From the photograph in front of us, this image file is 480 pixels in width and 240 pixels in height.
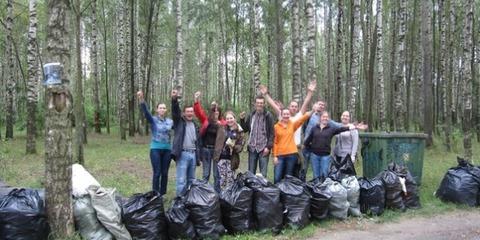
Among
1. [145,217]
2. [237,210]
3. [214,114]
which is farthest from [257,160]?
[145,217]

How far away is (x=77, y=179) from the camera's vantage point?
230 inches

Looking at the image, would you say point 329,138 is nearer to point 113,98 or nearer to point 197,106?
point 197,106

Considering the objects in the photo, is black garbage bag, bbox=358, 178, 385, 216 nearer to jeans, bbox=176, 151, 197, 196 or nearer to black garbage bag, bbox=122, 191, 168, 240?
jeans, bbox=176, 151, 197, 196

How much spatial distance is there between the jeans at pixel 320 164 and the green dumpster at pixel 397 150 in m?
1.31

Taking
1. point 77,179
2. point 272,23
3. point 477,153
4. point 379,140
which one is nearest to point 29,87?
point 77,179

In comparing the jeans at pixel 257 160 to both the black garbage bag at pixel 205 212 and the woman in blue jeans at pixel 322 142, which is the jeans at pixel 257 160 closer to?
the woman in blue jeans at pixel 322 142

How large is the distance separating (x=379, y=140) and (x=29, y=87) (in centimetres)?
1035

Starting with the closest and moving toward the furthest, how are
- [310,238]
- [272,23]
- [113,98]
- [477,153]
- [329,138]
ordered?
[310,238] → [329,138] → [477,153] → [272,23] → [113,98]

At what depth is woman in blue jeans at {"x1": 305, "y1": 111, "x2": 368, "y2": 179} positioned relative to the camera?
818cm

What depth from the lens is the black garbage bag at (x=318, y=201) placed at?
688cm

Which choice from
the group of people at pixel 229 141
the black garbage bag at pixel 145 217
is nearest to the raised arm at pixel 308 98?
the group of people at pixel 229 141

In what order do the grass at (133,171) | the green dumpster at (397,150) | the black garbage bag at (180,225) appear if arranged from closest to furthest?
the black garbage bag at (180,225) < the grass at (133,171) < the green dumpster at (397,150)

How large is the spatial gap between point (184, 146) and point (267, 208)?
71.0 inches

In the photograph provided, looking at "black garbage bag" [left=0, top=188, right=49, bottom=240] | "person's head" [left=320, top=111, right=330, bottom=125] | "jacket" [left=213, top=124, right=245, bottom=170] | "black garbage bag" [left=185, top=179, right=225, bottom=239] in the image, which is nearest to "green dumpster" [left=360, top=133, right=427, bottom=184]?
"person's head" [left=320, top=111, right=330, bottom=125]
